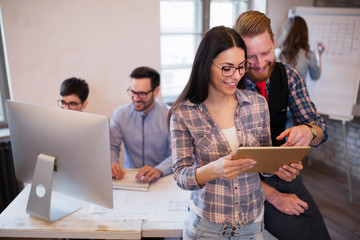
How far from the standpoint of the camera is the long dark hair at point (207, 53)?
1.13m

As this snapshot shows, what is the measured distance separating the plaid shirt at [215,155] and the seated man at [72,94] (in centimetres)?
114

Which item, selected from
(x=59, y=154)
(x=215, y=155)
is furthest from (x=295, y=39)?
(x=59, y=154)

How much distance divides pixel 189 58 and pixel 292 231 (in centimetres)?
261

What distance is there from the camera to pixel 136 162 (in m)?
2.27

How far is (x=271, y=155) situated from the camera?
106 cm

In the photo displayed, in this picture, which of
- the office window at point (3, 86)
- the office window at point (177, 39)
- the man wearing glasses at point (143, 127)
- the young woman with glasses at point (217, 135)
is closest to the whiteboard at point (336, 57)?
the office window at point (177, 39)

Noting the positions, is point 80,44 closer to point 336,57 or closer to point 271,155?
point 271,155

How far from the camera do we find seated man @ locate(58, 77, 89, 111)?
2.12 meters

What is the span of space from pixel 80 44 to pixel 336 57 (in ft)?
7.98

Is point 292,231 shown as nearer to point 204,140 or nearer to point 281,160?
point 281,160

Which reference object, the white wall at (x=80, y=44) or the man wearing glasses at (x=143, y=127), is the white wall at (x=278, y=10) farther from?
the man wearing glasses at (x=143, y=127)

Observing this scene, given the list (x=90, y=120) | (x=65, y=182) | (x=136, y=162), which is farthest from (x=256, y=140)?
(x=136, y=162)

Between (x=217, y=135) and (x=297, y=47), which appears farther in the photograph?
(x=297, y=47)

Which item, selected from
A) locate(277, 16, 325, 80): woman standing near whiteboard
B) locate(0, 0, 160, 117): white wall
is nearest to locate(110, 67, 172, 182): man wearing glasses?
locate(0, 0, 160, 117): white wall
